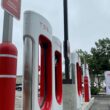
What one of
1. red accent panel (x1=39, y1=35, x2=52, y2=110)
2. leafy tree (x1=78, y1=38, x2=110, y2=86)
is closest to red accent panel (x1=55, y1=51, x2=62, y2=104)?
red accent panel (x1=39, y1=35, x2=52, y2=110)

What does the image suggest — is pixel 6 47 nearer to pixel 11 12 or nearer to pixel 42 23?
pixel 11 12

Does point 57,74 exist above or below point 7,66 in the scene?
above

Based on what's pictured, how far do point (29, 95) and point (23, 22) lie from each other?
Result: 168cm

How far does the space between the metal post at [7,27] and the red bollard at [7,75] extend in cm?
18

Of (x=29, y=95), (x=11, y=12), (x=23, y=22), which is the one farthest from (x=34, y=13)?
(x=11, y=12)

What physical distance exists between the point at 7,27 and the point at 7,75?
2.56 ft

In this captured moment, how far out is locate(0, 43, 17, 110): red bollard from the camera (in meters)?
3.97

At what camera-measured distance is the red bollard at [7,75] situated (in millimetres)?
3971

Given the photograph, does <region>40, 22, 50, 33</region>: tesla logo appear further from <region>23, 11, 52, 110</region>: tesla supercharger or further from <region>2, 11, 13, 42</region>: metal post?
<region>2, 11, 13, 42</region>: metal post

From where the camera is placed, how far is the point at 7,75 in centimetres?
401

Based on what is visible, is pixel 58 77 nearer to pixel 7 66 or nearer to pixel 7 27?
pixel 7 27

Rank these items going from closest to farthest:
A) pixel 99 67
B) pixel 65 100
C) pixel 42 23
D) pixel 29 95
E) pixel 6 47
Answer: pixel 6 47 < pixel 29 95 < pixel 42 23 < pixel 65 100 < pixel 99 67

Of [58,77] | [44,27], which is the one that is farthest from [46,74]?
[58,77]

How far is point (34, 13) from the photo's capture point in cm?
679
